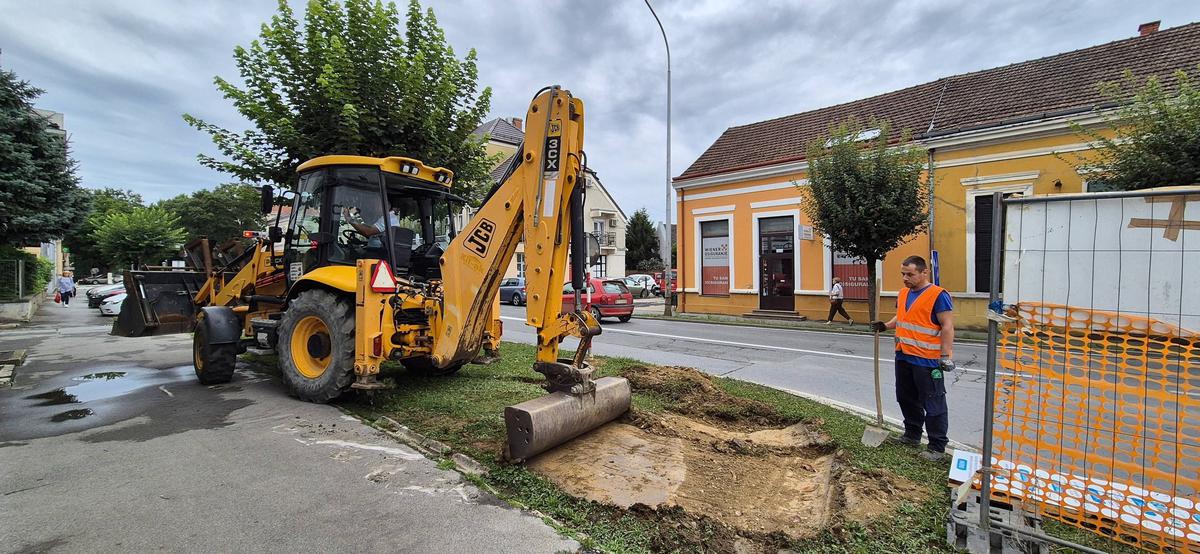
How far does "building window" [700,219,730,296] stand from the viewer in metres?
20.8

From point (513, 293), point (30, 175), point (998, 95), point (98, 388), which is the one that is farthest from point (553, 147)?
point (513, 293)

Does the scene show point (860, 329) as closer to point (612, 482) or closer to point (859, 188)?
point (859, 188)

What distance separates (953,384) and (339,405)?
8.00 m

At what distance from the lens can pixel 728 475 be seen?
154 inches

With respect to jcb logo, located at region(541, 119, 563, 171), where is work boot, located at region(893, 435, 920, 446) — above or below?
below

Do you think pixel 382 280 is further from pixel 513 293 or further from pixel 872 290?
pixel 513 293

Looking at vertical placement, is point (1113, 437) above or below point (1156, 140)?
below

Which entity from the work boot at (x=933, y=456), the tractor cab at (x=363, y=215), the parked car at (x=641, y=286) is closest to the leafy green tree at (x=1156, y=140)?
the work boot at (x=933, y=456)

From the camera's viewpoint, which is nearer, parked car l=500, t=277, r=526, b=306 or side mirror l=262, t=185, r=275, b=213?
side mirror l=262, t=185, r=275, b=213

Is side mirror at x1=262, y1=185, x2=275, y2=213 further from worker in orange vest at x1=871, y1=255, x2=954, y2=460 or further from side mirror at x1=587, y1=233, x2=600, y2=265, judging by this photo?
worker in orange vest at x1=871, y1=255, x2=954, y2=460

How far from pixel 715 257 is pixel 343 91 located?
1539cm

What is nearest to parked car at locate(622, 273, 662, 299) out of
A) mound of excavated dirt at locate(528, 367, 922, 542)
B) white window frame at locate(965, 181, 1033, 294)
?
white window frame at locate(965, 181, 1033, 294)

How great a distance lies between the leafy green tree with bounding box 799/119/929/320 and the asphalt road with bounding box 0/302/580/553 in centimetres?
1340

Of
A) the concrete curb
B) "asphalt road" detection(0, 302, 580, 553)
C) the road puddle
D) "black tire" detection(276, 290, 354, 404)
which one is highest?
"black tire" detection(276, 290, 354, 404)
